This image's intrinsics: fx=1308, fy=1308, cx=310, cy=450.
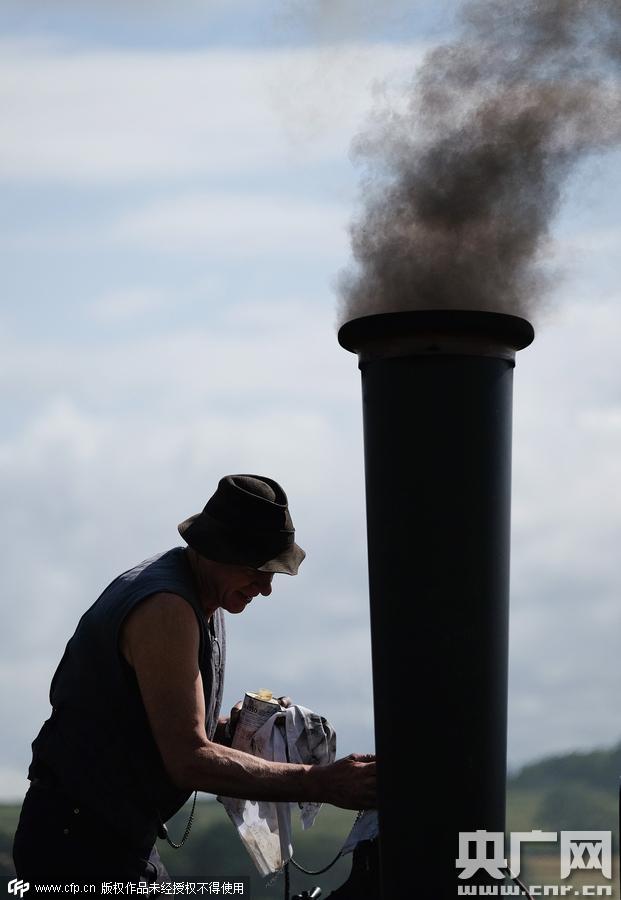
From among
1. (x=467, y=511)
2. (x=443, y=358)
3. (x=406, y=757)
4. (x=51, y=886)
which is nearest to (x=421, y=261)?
(x=443, y=358)

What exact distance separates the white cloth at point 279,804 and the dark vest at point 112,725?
1.00 feet

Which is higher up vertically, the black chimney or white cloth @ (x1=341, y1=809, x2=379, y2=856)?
the black chimney

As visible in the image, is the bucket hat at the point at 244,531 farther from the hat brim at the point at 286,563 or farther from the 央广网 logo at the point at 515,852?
the 央广网 logo at the point at 515,852

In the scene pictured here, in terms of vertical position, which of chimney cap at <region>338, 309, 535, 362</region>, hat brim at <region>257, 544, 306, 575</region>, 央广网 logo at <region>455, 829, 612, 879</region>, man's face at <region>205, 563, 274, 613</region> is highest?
chimney cap at <region>338, 309, 535, 362</region>

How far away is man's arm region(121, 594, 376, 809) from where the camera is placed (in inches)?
132

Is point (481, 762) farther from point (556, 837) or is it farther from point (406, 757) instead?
point (556, 837)

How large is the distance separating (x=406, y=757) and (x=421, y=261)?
1.28 metres

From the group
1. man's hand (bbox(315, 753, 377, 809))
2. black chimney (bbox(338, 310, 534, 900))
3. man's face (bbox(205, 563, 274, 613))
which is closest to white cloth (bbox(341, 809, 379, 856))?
man's hand (bbox(315, 753, 377, 809))

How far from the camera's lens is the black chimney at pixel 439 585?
9.83 feet

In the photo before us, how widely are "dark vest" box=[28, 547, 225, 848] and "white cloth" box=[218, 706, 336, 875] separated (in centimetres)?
30

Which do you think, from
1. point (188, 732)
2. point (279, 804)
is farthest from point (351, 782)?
point (279, 804)

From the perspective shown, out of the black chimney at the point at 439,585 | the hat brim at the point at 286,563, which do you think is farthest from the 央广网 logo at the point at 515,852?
the hat brim at the point at 286,563

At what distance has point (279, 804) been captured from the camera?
3.80 meters

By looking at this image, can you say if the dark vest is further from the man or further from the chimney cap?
the chimney cap
